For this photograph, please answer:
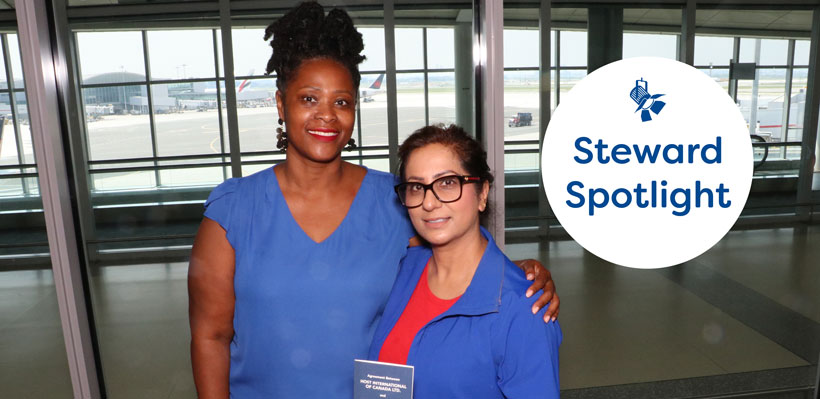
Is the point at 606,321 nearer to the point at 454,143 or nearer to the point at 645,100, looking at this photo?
the point at 645,100

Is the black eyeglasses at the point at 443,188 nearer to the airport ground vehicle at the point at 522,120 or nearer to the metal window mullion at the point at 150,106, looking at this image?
the airport ground vehicle at the point at 522,120

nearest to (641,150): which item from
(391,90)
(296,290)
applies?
(296,290)

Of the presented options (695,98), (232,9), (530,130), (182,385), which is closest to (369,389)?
(182,385)

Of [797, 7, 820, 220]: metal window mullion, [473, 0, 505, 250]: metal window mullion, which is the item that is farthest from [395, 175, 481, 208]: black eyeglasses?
[797, 7, 820, 220]: metal window mullion

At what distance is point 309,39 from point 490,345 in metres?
0.86

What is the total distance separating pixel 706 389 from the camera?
3.48 meters

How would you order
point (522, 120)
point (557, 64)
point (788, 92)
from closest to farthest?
point (522, 120) < point (788, 92) < point (557, 64)

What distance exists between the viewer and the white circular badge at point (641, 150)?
3.36 metres

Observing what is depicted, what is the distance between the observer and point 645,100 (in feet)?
11.2

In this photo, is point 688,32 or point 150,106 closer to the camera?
point 688,32

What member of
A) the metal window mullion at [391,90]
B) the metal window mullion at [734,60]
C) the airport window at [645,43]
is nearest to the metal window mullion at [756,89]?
the metal window mullion at [734,60]

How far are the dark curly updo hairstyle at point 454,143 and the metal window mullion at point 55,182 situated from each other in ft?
6.33

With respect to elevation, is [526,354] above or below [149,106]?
below

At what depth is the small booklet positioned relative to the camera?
1.30 meters
